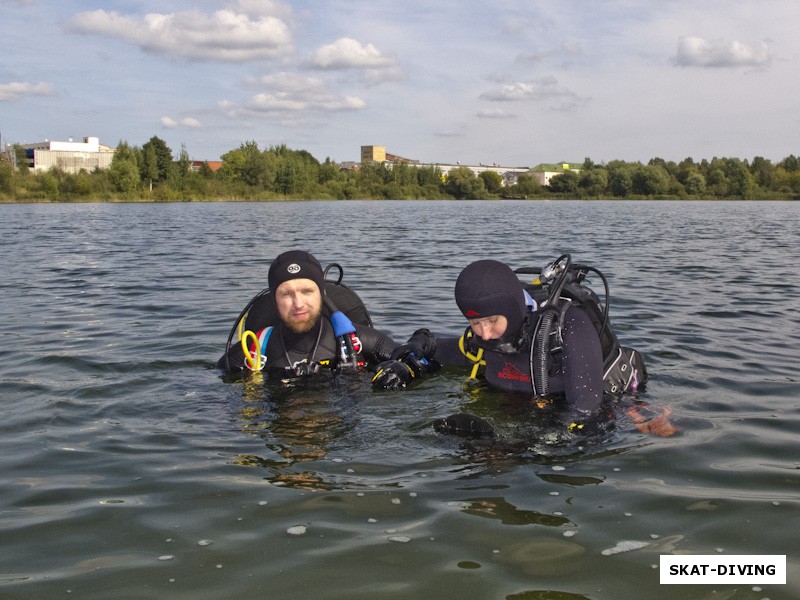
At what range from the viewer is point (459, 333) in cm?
975

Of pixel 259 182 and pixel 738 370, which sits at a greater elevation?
pixel 259 182

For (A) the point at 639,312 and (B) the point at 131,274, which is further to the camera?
(B) the point at 131,274

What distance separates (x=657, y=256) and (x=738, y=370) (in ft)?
41.6

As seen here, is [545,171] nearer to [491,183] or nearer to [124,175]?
[491,183]

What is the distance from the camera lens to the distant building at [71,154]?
5204 inches

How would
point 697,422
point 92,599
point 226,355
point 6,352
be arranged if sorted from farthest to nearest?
point 6,352, point 226,355, point 697,422, point 92,599

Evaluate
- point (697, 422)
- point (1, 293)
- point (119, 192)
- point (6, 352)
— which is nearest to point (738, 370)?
point (697, 422)

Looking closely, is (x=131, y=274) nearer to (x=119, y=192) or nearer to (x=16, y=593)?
(x=16, y=593)

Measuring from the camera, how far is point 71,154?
5418 inches

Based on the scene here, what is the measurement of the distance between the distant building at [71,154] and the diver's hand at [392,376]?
132m

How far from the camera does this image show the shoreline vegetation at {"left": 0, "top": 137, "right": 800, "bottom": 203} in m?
83.3

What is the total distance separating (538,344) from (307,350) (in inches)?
93.4

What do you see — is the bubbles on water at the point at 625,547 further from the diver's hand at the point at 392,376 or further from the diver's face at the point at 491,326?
the diver's hand at the point at 392,376

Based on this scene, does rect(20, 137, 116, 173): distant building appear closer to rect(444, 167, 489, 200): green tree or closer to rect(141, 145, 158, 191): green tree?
rect(141, 145, 158, 191): green tree
